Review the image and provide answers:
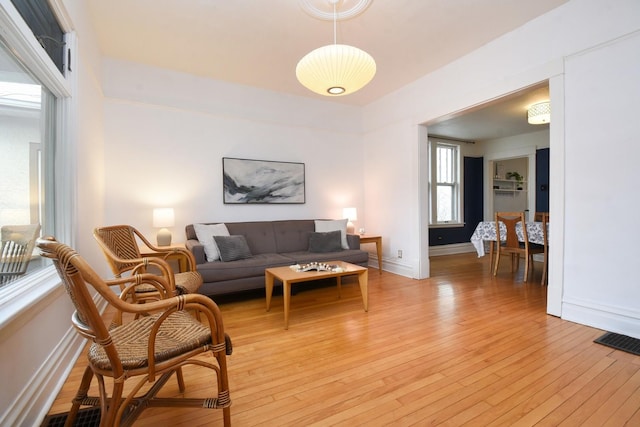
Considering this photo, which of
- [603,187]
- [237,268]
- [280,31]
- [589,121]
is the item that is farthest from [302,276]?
[589,121]

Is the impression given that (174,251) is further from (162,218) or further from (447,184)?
(447,184)

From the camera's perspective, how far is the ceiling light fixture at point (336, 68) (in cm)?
216

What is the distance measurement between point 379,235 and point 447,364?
2.89 meters

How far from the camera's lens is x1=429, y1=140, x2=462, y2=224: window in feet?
20.6

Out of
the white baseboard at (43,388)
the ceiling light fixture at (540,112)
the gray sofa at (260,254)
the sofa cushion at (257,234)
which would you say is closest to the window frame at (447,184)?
the ceiling light fixture at (540,112)

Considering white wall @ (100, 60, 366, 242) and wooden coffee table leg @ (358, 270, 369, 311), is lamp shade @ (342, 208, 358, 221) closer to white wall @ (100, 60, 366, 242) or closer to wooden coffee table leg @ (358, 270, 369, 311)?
white wall @ (100, 60, 366, 242)

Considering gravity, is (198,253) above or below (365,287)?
above

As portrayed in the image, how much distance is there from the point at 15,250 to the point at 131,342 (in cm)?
84

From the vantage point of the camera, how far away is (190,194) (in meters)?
3.97

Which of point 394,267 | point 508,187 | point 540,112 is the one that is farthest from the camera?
point 508,187

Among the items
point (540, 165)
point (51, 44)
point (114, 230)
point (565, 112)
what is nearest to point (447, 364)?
point (565, 112)

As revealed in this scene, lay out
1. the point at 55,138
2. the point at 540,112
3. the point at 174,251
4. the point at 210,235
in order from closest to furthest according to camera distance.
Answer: the point at 55,138
the point at 174,251
the point at 210,235
the point at 540,112

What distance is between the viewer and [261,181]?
4.40 m

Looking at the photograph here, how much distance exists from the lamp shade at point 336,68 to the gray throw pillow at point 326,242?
2.11 m
